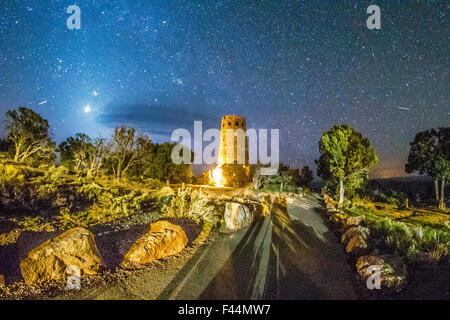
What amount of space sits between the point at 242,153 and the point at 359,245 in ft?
121

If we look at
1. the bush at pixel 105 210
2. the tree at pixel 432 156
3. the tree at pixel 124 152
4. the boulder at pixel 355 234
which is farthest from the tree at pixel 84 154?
the tree at pixel 432 156

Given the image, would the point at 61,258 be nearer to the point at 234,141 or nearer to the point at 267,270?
the point at 267,270

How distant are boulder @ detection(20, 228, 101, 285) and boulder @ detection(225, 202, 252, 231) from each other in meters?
4.48

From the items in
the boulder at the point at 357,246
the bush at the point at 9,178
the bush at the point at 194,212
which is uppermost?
the bush at the point at 9,178

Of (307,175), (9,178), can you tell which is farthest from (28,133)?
(307,175)

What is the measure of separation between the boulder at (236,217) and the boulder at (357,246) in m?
3.59

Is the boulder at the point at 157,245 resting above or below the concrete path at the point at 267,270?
above

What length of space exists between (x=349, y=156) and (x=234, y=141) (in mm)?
28727

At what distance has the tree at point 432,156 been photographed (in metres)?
20.1

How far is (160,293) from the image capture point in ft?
12.1

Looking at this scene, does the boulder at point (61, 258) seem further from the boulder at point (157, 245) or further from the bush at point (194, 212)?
the bush at point (194, 212)

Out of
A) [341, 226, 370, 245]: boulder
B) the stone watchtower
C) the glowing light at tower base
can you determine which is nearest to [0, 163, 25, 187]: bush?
[341, 226, 370, 245]: boulder

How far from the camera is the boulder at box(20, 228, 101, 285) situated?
12.4 ft
